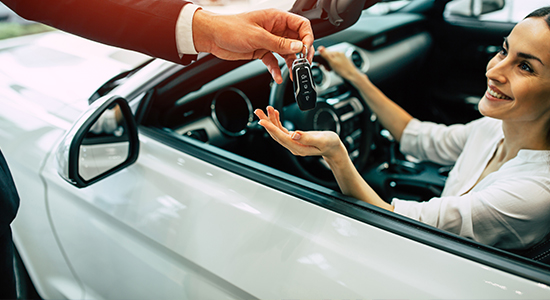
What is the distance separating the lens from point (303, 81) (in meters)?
1.05

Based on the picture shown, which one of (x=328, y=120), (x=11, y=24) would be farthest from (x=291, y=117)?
(x=11, y=24)

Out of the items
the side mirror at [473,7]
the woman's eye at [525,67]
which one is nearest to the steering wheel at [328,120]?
the woman's eye at [525,67]

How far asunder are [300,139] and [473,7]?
7.94 ft

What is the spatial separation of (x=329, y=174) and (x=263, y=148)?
32 centimetres

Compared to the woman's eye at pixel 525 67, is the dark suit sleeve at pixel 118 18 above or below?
above

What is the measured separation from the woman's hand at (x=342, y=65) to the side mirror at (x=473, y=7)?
1.41m

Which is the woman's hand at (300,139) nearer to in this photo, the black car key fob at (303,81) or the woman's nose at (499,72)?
the black car key fob at (303,81)

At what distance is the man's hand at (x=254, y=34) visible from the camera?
1055 millimetres

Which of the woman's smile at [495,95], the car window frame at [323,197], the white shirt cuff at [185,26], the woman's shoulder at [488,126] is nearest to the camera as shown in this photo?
the car window frame at [323,197]

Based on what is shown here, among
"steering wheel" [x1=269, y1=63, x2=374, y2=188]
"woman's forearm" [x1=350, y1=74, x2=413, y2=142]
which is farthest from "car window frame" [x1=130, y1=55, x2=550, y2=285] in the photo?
"woman's forearm" [x1=350, y1=74, x2=413, y2=142]

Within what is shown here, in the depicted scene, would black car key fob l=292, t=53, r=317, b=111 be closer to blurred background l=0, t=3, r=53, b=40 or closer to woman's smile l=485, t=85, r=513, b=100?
woman's smile l=485, t=85, r=513, b=100

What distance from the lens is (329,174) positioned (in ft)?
5.81

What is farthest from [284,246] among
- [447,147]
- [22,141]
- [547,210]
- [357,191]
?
[22,141]

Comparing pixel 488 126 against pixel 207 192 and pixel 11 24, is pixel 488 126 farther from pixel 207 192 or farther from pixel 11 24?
pixel 11 24
